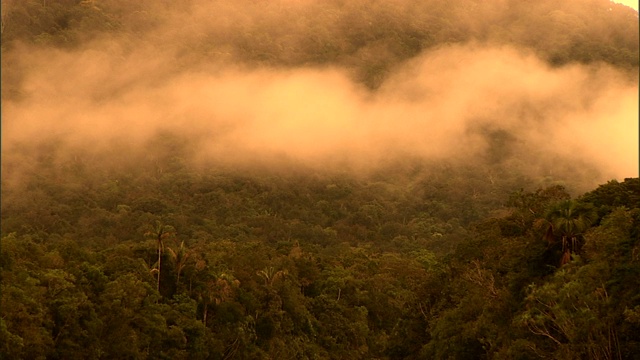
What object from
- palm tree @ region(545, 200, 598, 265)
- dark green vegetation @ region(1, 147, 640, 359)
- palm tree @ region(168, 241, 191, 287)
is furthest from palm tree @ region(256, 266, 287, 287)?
palm tree @ region(545, 200, 598, 265)

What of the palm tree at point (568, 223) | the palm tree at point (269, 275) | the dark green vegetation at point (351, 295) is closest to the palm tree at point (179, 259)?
the dark green vegetation at point (351, 295)

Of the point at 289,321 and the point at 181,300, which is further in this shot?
the point at 289,321

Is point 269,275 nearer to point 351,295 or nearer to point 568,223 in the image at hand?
point 351,295

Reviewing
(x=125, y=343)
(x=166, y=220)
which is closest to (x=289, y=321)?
(x=125, y=343)

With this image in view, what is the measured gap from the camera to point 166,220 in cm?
15800

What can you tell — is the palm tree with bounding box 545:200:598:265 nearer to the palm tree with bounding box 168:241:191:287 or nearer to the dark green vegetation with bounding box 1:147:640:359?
the dark green vegetation with bounding box 1:147:640:359

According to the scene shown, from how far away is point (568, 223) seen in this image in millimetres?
43781

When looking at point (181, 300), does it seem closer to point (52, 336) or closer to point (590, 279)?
point (52, 336)

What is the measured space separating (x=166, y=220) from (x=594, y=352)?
130297mm

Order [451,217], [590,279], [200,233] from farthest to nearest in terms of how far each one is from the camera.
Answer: [451,217], [200,233], [590,279]

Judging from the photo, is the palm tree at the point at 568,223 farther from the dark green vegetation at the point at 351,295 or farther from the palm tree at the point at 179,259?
the palm tree at the point at 179,259

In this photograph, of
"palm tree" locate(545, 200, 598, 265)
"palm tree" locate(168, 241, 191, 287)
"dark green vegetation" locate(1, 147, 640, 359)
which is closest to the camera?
"dark green vegetation" locate(1, 147, 640, 359)

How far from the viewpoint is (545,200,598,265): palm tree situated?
4388 cm

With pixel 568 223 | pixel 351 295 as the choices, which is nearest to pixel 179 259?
pixel 351 295
